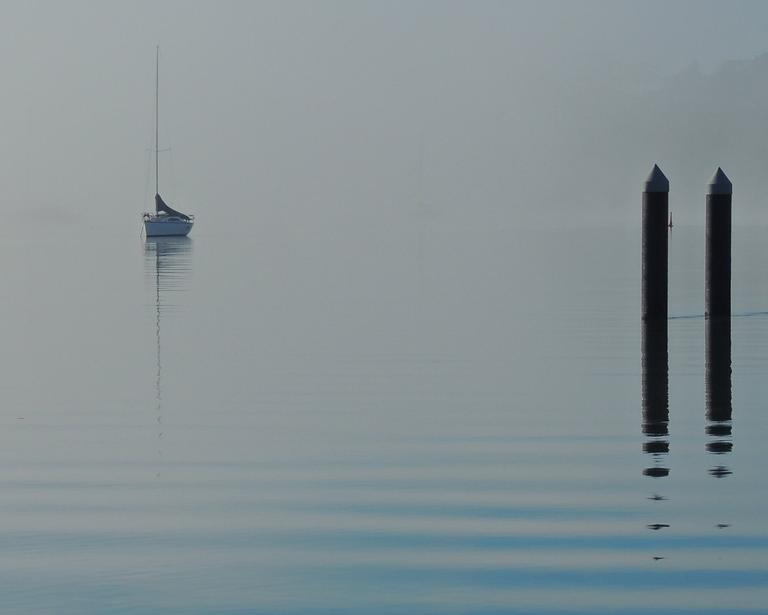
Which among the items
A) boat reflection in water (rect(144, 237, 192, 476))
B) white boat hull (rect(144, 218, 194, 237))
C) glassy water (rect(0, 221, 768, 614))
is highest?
white boat hull (rect(144, 218, 194, 237))

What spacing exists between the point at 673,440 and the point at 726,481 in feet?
6.93

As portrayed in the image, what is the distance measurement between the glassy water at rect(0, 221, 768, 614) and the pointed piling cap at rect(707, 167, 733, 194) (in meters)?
2.54

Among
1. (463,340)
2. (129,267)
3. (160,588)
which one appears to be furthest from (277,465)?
(129,267)

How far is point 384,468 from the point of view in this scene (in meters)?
11.9

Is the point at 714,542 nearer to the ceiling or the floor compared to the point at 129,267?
nearer to the floor

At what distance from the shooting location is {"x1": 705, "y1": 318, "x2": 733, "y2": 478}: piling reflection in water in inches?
501

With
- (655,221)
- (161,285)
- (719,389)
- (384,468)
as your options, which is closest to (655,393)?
(719,389)

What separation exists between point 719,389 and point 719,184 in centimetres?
770

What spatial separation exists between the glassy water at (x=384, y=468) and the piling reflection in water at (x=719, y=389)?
0.06 m

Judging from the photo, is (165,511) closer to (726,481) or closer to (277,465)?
(277,465)

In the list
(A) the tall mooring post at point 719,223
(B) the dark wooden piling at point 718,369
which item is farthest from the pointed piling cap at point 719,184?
(B) the dark wooden piling at point 718,369

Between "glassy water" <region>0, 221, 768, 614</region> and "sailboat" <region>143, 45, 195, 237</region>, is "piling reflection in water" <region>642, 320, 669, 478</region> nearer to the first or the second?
"glassy water" <region>0, 221, 768, 614</region>

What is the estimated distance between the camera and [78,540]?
30.2ft

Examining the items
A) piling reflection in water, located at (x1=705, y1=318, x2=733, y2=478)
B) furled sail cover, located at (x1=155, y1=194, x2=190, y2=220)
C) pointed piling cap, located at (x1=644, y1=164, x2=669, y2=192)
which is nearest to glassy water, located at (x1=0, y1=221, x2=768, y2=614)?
piling reflection in water, located at (x1=705, y1=318, x2=733, y2=478)
